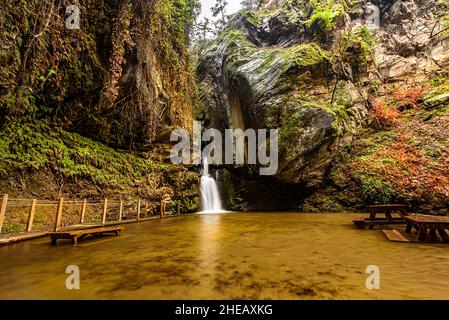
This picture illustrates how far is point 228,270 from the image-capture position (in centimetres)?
320

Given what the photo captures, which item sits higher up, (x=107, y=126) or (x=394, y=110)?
(x=394, y=110)

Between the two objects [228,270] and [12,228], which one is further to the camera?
[12,228]

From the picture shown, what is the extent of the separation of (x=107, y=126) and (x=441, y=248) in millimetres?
13039

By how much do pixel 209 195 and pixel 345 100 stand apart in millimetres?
11579

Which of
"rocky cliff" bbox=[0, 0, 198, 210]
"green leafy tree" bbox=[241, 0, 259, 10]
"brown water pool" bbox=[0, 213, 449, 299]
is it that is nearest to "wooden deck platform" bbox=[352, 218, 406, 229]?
"brown water pool" bbox=[0, 213, 449, 299]

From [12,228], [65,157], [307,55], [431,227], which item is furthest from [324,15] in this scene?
[12,228]

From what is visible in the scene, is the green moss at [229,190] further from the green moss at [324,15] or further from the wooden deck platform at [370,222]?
the green moss at [324,15]

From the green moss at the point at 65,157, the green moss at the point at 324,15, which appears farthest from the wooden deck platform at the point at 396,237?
the green moss at the point at 324,15

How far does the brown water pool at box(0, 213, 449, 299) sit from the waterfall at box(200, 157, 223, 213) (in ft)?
38.8

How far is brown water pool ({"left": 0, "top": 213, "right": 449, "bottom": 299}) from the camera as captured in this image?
244 cm

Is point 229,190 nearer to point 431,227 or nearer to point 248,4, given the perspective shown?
point 431,227

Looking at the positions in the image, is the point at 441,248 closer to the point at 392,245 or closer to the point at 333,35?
the point at 392,245

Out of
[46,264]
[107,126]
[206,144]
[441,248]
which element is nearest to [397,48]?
[206,144]

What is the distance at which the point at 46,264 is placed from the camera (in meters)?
3.55
